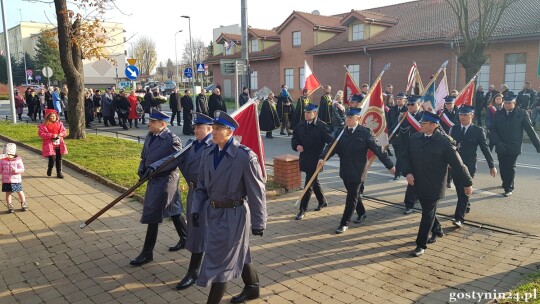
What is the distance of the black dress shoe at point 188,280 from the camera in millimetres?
5148

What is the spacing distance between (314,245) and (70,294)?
3.18 meters

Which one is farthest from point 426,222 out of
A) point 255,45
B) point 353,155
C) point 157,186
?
point 255,45

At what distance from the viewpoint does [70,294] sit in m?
5.08

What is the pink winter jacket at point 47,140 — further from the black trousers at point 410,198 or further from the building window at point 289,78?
the building window at point 289,78

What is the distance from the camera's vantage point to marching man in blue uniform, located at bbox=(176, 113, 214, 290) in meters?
5.16

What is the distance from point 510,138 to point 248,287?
266 inches

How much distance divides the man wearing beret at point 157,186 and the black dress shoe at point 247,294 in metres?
1.53

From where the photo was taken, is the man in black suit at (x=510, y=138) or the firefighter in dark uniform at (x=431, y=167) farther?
the man in black suit at (x=510, y=138)

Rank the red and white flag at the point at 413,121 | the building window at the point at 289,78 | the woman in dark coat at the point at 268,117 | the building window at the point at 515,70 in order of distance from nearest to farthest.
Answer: the red and white flag at the point at 413,121, the woman in dark coat at the point at 268,117, the building window at the point at 515,70, the building window at the point at 289,78

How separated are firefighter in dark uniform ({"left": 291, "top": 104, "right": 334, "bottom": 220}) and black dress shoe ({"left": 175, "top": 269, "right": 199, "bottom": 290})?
275 cm

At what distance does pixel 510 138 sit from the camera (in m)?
9.06

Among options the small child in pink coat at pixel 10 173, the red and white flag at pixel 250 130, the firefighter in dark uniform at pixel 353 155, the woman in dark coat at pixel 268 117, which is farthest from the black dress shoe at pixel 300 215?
the woman in dark coat at pixel 268 117

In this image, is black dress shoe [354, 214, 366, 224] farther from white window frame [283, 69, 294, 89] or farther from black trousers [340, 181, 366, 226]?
white window frame [283, 69, 294, 89]

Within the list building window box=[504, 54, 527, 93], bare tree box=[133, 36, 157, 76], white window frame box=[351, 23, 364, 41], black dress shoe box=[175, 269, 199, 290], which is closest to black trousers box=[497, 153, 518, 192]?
black dress shoe box=[175, 269, 199, 290]
